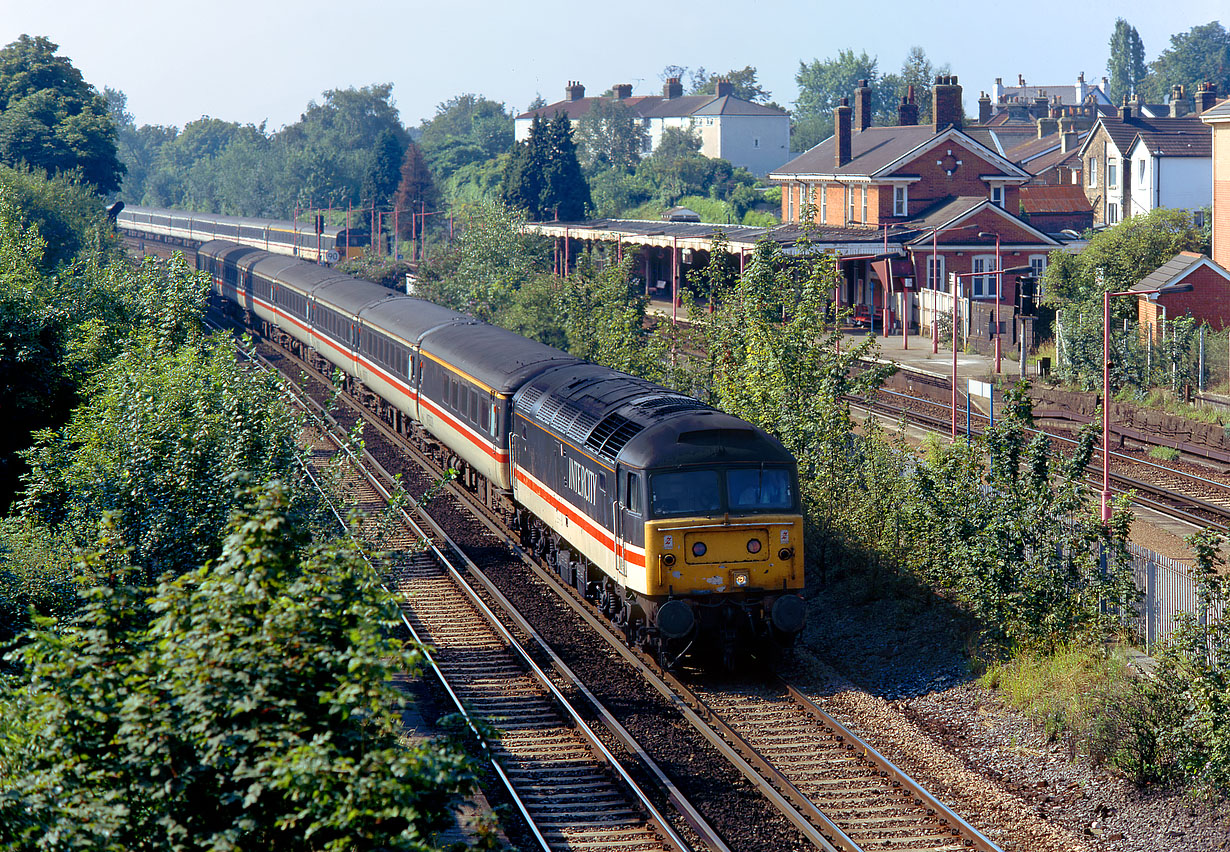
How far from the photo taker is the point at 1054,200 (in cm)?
7088

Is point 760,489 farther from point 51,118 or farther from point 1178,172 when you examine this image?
point 51,118

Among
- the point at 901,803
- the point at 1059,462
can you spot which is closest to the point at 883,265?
the point at 1059,462

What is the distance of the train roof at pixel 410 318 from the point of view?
93.4ft

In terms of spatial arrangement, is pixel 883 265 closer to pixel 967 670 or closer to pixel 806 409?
pixel 806 409

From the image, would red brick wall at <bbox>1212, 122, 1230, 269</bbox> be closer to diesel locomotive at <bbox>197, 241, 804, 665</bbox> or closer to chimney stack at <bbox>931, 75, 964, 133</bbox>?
chimney stack at <bbox>931, 75, 964, 133</bbox>

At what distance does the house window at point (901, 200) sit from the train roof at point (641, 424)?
132ft

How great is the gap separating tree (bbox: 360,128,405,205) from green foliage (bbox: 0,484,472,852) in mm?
105888

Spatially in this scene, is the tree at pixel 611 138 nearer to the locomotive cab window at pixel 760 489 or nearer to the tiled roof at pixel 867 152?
the tiled roof at pixel 867 152

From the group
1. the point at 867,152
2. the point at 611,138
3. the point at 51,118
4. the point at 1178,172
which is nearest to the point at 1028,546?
the point at 867,152

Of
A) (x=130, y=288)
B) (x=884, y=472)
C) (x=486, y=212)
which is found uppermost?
(x=486, y=212)

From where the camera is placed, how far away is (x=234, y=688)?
22.9ft

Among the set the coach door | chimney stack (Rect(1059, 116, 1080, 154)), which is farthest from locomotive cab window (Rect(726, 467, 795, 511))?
chimney stack (Rect(1059, 116, 1080, 154))

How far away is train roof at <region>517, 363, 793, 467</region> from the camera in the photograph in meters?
15.0

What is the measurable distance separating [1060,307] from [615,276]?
16.1 metres
